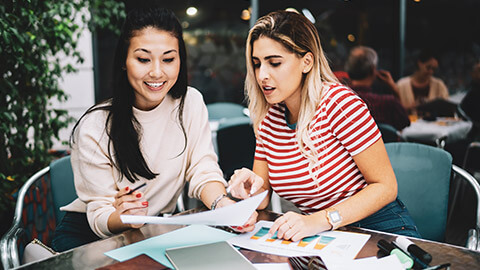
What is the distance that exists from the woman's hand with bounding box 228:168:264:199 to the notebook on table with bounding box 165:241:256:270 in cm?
27

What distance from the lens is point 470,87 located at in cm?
410

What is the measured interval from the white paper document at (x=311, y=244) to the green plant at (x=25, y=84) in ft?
4.80

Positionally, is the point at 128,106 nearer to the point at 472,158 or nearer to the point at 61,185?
the point at 61,185

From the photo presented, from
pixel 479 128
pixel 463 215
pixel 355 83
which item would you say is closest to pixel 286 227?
pixel 355 83

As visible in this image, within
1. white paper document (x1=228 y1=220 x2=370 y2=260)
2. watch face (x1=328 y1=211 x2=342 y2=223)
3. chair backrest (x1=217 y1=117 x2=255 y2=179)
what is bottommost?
chair backrest (x1=217 y1=117 x2=255 y2=179)

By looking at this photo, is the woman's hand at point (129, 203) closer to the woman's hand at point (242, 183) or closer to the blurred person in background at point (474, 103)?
the woman's hand at point (242, 183)

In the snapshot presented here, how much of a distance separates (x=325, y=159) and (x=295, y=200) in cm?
22

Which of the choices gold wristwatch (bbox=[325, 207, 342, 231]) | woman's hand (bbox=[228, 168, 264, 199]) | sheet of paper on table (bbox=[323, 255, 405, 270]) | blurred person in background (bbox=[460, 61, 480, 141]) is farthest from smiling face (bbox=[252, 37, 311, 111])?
blurred person in background (bbox=[460, 61, 480, 141])

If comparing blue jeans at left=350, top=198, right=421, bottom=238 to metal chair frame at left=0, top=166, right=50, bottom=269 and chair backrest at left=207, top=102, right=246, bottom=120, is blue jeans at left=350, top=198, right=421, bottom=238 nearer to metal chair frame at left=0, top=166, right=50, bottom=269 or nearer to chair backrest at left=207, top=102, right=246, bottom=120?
metal chair frame at left=0, top=166, right=50, bottom=269

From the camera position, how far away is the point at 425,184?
193 centimetres

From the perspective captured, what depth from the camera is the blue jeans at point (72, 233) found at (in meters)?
1.70

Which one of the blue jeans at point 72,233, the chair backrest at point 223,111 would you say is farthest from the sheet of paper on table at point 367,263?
the chair backrest at point 223,111

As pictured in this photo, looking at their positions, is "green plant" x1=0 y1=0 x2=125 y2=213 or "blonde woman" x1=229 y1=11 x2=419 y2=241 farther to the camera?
"green plant" x1=0 y1=0 x2=125 y2=213

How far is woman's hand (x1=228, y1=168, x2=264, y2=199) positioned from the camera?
4.89ft
